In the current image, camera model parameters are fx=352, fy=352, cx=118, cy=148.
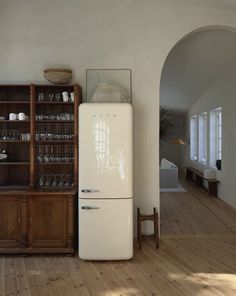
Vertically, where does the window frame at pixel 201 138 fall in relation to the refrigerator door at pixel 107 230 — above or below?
above

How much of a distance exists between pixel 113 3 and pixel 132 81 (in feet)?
3.61

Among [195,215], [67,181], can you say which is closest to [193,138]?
[195,215]

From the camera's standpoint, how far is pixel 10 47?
4887 millimetres

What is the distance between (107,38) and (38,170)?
80.7 inches

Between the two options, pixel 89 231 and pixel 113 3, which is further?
pixel 113 3

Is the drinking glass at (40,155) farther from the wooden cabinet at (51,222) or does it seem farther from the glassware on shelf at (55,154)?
the wooden cabinet at (51,222)

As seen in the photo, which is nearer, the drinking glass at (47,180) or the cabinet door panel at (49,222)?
the cabinet door panel at (49,222)

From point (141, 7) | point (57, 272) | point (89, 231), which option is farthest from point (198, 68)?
point (57, 272)

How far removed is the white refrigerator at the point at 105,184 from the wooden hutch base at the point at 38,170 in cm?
29

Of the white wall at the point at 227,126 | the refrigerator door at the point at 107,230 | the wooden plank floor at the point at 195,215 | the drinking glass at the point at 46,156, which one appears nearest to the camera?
the refrigerator door at the point at 107,230

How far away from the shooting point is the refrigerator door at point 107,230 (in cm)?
411

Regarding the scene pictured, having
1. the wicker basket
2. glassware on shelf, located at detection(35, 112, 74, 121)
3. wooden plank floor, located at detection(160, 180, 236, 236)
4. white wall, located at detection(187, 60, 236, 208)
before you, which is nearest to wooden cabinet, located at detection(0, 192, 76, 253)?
glassware on shelf, located at detection(35, 112, 74, 121)

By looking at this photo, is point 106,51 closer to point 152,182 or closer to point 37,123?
point 37,123

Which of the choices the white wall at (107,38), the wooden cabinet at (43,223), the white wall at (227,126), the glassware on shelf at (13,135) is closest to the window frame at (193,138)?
the white wall at (227,126)
